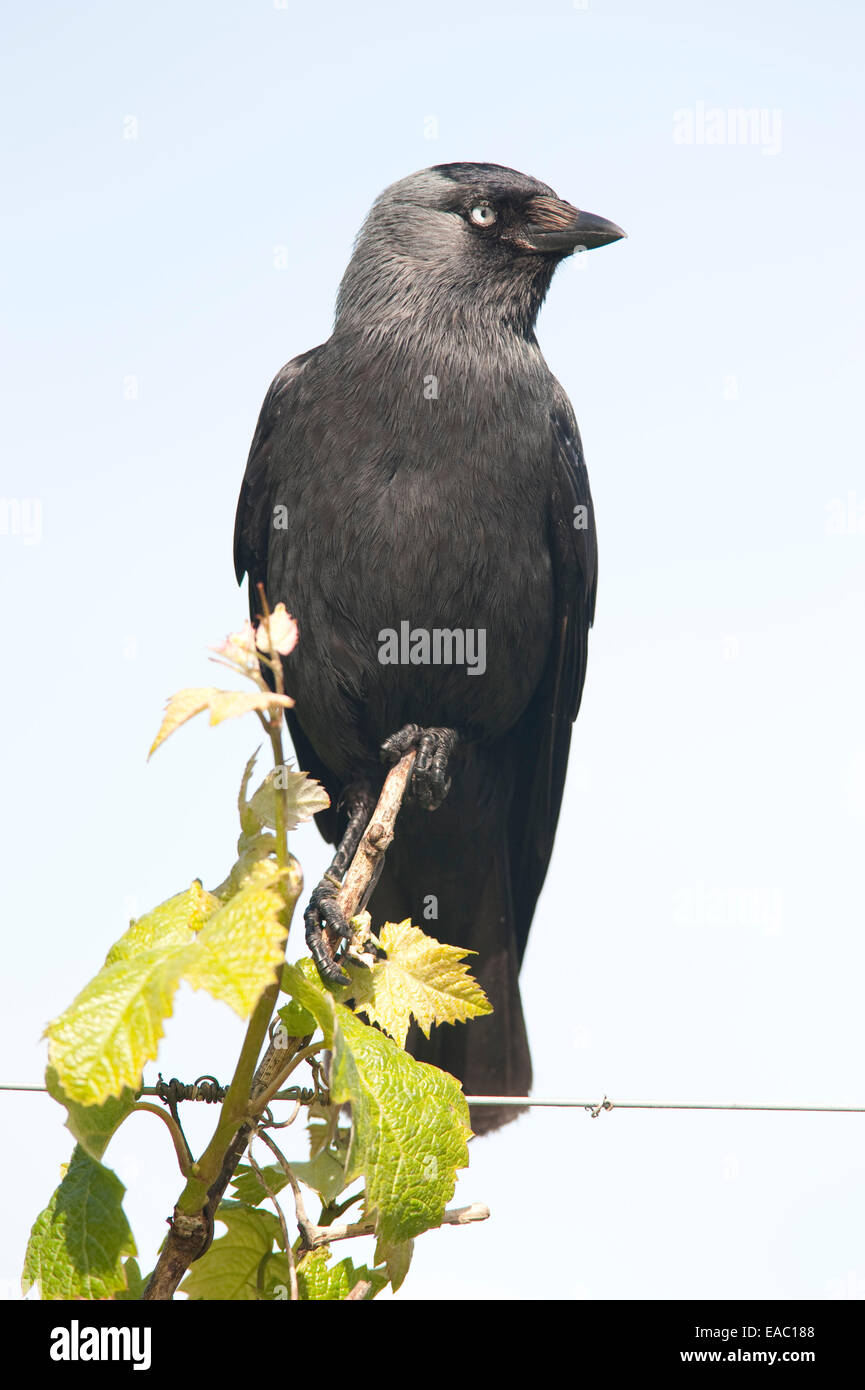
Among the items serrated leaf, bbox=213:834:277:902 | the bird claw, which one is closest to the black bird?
Result: the bird claw

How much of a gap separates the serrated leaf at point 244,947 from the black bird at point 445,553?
1.86m

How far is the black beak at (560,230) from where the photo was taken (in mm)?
4137

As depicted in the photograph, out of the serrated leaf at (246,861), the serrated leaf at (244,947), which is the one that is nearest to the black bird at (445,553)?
the serrated leaf at (246,861)

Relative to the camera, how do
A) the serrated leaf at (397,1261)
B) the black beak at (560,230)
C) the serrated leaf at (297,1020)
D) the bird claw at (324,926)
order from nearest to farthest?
1. the serrated leaf at (297,1020)
2. the serrated leaf at (397,1261)
3. the bird claw at (324,926)
4. the black beak at (560,230)

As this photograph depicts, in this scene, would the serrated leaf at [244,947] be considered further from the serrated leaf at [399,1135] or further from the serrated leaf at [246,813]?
the serrated leaf at [399,1135]

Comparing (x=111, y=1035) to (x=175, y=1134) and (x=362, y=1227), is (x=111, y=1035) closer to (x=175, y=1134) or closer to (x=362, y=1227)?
(x=175, y=1134)

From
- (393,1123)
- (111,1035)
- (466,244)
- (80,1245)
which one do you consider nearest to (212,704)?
(111,1035)

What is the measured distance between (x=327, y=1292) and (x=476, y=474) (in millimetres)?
2361

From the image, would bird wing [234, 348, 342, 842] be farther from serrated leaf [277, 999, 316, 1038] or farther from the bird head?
serrated leaf [277, 999, 316, 1038]

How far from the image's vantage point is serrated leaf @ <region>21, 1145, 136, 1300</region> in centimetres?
160

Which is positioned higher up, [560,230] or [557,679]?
[560,230]

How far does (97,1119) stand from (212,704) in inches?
25.1

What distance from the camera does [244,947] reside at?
4.52 ft

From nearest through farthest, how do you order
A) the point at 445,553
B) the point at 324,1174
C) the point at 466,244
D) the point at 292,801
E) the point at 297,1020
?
the point at 292,801, the point at 297,1020, the point at 324,1174, the point at 445,553, the point at 466,244
